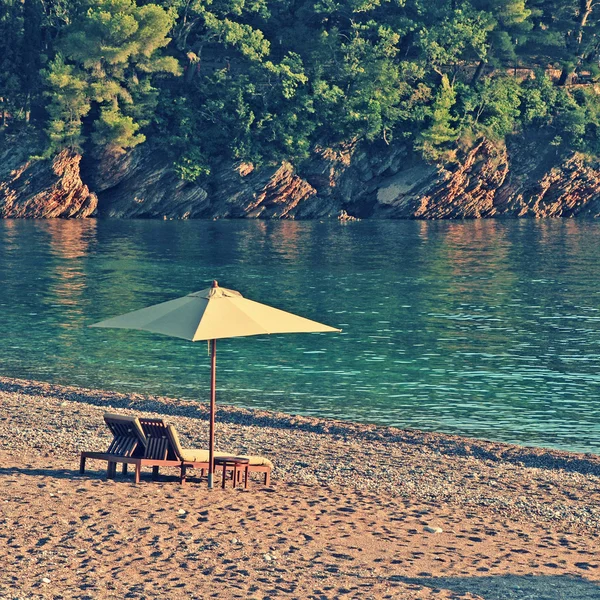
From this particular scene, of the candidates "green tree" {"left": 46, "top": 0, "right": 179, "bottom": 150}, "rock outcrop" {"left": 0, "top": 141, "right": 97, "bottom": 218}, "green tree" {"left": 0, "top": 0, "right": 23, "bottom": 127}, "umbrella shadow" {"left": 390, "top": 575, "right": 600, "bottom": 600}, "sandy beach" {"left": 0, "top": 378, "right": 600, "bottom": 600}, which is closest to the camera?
"umbrella shadow" {"left": 390, "top": 575, "right": 600, "bottom": 600}

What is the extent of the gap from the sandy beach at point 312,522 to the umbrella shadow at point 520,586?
3 centimetres

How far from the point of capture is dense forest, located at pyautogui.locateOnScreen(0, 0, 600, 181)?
103 meters

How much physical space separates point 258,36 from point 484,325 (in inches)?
2843

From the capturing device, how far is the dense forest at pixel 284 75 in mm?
102812

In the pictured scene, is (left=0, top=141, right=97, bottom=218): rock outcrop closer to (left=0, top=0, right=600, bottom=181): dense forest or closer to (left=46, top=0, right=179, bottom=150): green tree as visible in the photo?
(left=0, top=0, right=600, bottom=181): dense forest

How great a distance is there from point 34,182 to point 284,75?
27.4 m

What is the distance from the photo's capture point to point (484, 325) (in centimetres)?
4084

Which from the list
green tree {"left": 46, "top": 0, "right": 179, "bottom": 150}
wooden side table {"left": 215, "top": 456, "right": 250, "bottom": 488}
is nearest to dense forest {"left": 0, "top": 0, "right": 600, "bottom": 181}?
green tree {"left": 46, "top": 0, "right": 179, "bottom": 150}

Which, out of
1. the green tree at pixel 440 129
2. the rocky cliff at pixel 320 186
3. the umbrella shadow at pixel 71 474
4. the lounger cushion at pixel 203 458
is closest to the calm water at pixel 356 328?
the lounger cushion at pixel 203 458

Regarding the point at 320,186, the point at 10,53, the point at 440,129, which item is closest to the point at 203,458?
the point at 10,53

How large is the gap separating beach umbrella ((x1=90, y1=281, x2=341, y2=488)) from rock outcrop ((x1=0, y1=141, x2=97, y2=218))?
90.4 metres

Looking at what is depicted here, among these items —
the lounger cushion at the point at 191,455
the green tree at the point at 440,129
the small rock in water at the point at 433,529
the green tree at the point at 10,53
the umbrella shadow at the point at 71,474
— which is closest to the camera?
the small rock in water at the point at 433,529

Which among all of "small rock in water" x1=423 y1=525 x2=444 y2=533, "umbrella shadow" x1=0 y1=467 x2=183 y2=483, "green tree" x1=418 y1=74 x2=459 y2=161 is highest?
"green tree" x1=418 y1=74 x2=459 y2=161

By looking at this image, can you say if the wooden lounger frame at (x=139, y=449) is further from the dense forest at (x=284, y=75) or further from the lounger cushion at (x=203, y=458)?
the dense forest at (x=284, y=75)
